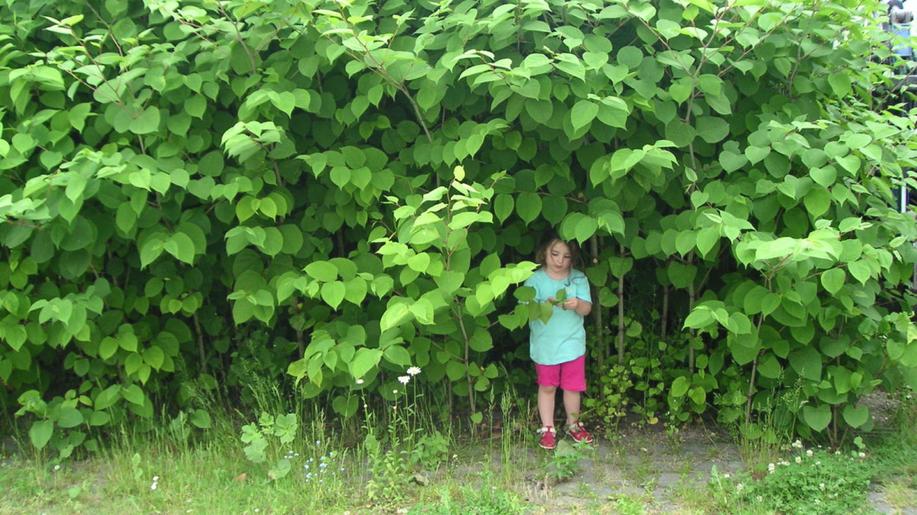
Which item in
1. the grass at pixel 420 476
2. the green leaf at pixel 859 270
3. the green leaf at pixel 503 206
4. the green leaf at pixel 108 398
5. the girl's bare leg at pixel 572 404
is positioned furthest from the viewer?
the girl's bare leg at pixel 572 404

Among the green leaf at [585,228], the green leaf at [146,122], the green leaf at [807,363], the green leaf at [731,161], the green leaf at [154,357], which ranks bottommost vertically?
the green leaf at [807,363]

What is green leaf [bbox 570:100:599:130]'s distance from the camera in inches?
134

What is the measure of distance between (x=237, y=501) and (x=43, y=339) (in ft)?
4.22

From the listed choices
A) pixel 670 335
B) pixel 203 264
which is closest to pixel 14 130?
pixel 203 264

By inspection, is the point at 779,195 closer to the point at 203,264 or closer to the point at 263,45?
the point at 263,45

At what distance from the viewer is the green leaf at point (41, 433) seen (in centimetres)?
405

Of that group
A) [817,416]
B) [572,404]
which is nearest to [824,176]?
[817,416]

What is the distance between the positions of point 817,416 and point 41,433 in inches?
146

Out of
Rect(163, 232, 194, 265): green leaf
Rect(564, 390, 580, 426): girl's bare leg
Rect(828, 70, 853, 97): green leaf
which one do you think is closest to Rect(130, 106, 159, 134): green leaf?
Rect(163, 232, 194, 265): green leaf

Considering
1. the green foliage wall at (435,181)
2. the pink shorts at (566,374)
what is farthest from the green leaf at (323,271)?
the pink shorts at (566,374)

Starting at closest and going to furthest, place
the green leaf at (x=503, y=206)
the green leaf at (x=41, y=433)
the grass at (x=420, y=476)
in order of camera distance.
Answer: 1. the grass at (x=420, y=476)
2. the green leaf at (x=503, y=206)
3. the green leaf at (x=41, y=433)

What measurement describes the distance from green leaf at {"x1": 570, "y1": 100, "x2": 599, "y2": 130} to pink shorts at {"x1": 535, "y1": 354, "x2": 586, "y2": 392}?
132cm

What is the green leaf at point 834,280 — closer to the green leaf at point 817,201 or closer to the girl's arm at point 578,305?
the green leaf at point 817,201

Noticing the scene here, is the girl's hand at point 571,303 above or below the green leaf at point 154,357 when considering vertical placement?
above
